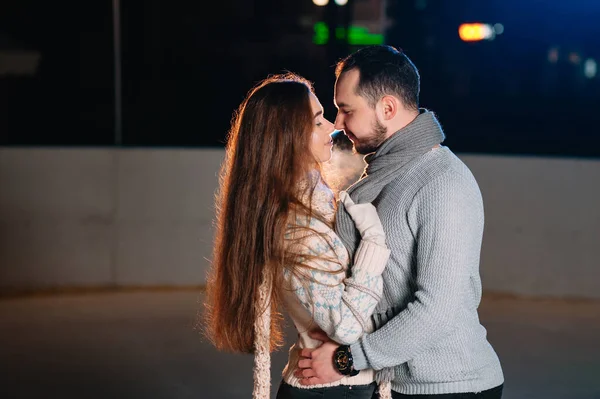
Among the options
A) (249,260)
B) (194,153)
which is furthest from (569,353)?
(249,260)

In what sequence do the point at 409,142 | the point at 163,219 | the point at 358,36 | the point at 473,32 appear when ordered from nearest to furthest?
the point at 409,142
the point at 163,219
the point at 358,36
the point at 473,32

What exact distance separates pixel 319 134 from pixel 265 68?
6.22m

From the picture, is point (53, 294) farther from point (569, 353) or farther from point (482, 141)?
point (482, 141)

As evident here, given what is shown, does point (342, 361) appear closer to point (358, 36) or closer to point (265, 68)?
point (358, 36)

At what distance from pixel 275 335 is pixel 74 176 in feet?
13.8

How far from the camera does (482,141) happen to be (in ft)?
24.0

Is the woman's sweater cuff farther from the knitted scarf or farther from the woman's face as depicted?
the woman's face

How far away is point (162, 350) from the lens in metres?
4.38

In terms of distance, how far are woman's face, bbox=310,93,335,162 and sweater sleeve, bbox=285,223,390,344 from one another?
0.71ft

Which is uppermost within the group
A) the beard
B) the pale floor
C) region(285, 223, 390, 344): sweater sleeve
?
the beard

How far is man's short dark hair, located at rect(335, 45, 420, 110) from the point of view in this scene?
5.32ft

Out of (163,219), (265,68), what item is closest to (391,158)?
(163,219)

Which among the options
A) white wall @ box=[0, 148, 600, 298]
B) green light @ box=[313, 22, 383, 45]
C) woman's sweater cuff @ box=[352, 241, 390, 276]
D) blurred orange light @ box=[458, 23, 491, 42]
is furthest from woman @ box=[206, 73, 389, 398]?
blurred orange light @ box=[458, 23, 491, 42]

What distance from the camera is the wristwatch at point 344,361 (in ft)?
5.14
